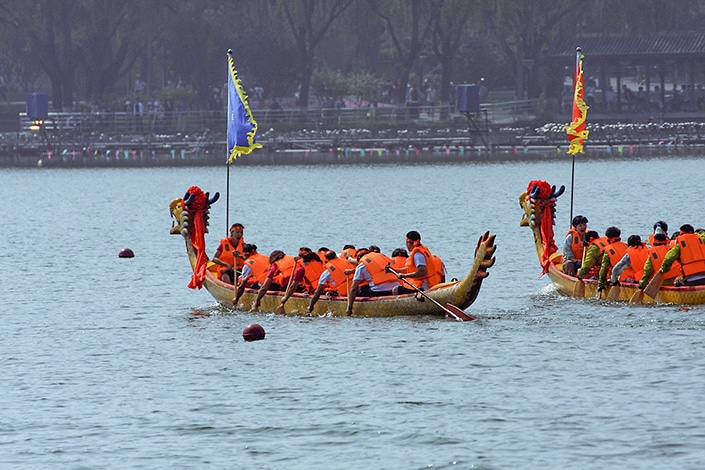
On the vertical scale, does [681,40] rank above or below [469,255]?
above

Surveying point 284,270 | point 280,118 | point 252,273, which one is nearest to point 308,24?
point 280,118

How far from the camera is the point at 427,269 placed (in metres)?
27.6

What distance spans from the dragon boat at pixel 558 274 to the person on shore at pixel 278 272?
580 centimetres

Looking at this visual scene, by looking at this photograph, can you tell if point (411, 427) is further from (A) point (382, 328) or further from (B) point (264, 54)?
(B) point (264, 54)

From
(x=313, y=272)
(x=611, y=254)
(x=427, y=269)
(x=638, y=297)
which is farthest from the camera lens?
(x=611, y=254)

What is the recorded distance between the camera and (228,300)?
31016mm

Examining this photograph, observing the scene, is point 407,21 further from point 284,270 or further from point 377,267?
point 377,267

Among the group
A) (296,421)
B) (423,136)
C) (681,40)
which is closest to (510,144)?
(423,136)

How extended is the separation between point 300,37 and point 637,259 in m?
64.6

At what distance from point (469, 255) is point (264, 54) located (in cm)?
5226

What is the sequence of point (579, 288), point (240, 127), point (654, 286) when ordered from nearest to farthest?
point (654, 286) → point (579, 288) → point (240, 127)

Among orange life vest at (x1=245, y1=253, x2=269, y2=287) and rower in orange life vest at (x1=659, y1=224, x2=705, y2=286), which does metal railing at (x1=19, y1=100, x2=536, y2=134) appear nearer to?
orange life vest at (x1=245, y1=253, x2=269, y2=287)

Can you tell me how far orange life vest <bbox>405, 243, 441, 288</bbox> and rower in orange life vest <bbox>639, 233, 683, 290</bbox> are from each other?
3.81 m

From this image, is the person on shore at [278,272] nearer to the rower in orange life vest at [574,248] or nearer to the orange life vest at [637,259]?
the rower in orange life vest at [574,248]
